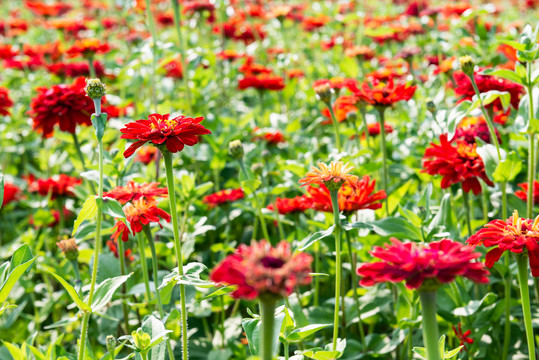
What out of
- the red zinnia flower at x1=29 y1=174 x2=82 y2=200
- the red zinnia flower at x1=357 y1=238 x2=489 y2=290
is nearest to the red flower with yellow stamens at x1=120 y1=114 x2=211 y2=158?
the red zinnia flower at x1=357 y1=238 x2=489 y2=290

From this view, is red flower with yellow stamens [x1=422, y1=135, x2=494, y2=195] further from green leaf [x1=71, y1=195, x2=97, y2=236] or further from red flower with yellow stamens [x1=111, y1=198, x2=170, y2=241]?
green leaf [x1=71, y1=195, x2=97, y2=236]

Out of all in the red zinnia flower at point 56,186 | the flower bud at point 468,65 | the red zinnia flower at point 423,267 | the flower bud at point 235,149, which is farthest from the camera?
the red zinnia flower at point 56,186

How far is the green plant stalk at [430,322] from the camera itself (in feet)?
3.22

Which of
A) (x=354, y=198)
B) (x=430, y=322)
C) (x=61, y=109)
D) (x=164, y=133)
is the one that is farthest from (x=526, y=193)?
(x=61, y=109)

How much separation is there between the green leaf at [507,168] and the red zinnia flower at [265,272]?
37.4 inches

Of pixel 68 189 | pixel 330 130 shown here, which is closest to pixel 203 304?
pixel 68 189

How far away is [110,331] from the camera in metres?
1.89

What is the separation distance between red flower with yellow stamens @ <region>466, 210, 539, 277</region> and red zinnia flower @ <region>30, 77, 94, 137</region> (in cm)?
140

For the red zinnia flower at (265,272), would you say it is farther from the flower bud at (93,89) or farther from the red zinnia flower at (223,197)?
the red zinnia flower at (223,197)

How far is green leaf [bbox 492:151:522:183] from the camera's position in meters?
1.52

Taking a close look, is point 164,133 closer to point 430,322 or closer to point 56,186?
point 430,322

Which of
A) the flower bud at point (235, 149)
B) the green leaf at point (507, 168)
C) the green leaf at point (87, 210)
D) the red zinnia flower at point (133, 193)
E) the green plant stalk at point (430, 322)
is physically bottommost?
the green plant stalk at point (430, 322)

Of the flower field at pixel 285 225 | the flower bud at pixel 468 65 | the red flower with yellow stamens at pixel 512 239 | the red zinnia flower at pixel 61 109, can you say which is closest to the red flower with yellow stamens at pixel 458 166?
the flower field at pixel 285 225

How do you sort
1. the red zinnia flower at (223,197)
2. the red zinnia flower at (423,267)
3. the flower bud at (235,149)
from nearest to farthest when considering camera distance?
the red zinnia flower at (423,267) → the flower bud at (235,149) → the red zinnia flower at (223,197)
